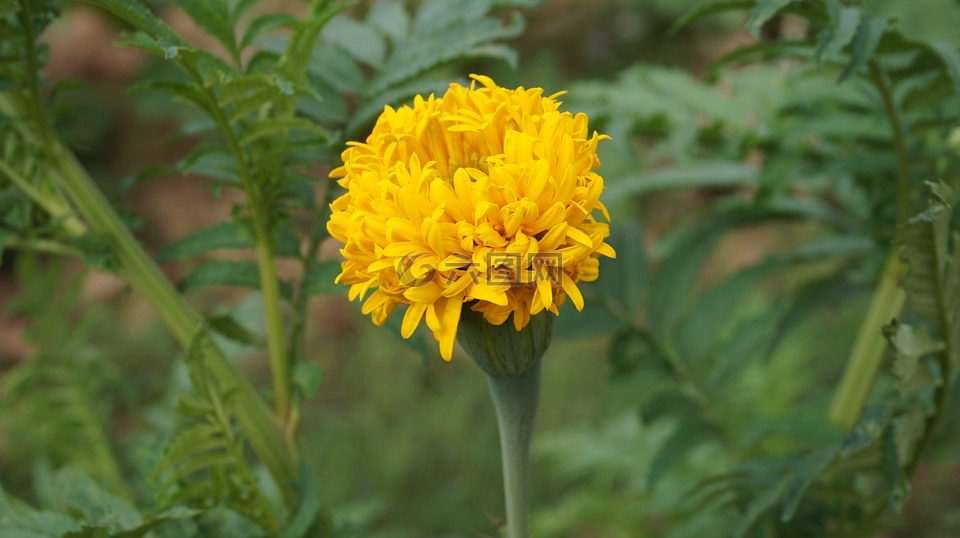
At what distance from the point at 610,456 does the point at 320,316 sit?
1516mm

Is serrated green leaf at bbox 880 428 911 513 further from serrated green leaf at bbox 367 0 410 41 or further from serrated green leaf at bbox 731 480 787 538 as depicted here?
serrated green leaf at bbox 367 0 410 41

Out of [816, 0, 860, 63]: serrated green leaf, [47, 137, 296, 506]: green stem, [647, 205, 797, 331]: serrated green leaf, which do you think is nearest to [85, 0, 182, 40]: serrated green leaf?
[47, 137, 296, 506]: green stem

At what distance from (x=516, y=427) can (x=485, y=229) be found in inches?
6.6

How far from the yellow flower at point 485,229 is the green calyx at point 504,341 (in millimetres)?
17

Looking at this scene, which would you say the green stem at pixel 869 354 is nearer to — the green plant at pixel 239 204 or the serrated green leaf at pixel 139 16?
the green plant at pixel 239 204

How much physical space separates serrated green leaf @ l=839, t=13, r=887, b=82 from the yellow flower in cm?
28

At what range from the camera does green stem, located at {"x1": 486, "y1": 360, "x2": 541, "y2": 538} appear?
0.62m

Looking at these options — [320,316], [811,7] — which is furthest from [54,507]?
[320,316]

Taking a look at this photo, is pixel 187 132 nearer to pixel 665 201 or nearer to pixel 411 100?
pixel 411 100

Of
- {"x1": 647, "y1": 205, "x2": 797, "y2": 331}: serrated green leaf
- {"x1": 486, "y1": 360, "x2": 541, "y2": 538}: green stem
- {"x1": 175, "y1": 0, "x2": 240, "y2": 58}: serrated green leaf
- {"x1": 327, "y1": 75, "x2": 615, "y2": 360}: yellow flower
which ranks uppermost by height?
{"x1": 175, "y1": 0, "x2": 240, "y2": 58}: serrated green leaf

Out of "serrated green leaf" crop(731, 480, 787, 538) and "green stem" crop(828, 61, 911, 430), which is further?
"green stem" crop(828, 61, 911, 430)

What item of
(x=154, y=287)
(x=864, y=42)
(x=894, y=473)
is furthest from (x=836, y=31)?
(x=154, y=287)

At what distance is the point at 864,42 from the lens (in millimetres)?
730

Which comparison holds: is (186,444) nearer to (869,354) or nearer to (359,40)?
(359,40)
